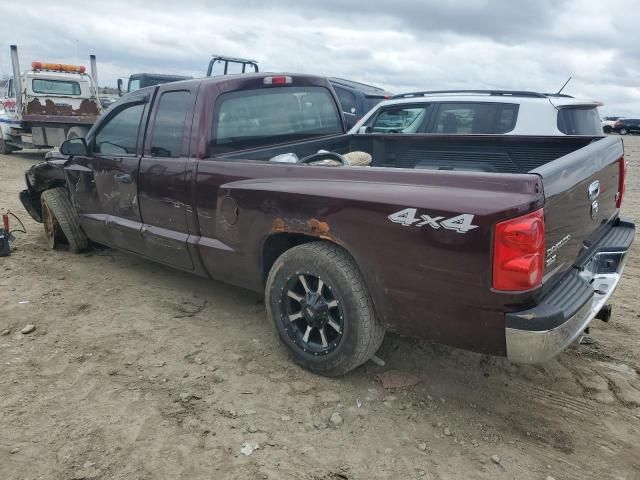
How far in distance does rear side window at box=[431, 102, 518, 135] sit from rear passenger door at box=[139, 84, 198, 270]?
11.6 ft

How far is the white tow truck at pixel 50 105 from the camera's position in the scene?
42.2 ft

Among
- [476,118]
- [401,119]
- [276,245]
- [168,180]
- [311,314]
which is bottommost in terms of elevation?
[311,314]

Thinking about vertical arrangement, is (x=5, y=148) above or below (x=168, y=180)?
below

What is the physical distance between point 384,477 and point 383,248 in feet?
3.56

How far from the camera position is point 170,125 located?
390 centimetres

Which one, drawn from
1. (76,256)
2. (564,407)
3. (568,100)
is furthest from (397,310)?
(568,100)

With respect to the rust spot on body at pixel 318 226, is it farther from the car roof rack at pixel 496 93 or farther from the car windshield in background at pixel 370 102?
the car windshield in background at pixel 370 102

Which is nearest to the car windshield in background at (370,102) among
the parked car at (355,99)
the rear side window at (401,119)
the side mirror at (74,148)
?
the parked car at (355,99)

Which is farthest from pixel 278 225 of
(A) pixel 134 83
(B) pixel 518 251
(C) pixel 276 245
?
(A) pixel 134 83

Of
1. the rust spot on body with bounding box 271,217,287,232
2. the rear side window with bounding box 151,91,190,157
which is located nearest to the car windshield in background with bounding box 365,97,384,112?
the rear side window with bounding box 151,91,190,157

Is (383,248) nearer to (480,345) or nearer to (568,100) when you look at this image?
(480,345)

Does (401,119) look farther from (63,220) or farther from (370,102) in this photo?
(63,220)

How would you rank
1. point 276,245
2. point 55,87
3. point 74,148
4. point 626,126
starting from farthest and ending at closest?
point 626,126, point 55,87, point 74,148, point 276,245

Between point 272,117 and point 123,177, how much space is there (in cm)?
132
